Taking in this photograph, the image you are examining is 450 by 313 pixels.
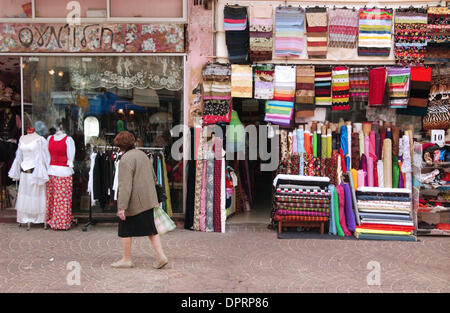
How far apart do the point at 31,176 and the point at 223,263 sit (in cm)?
406

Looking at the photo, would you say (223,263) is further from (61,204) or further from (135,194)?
(61,204)

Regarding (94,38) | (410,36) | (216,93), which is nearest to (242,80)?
(216,93)

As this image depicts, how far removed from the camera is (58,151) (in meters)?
7.89

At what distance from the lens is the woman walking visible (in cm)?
547

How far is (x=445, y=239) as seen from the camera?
7535mm

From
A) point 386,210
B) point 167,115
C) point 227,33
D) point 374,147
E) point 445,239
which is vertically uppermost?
point 227,33

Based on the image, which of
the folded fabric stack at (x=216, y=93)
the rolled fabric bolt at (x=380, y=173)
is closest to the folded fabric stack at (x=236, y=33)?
the folded fabric stack at (x=216, y=93)

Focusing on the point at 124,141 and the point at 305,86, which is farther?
the point at 305,86

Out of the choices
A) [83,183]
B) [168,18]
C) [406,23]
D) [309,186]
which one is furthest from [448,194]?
[83,183]

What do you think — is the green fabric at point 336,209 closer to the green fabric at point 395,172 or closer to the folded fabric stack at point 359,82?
the green fabric at point 395,172

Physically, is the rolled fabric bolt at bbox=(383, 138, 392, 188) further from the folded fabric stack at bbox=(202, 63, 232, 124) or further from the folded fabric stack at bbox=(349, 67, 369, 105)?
the folded fabric stack at bbox=(202, 63, 232, 124)

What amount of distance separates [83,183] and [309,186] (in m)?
4.39

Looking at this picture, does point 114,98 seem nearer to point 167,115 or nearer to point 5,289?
point 167,115

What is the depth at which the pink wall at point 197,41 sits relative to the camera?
8.16 meters
